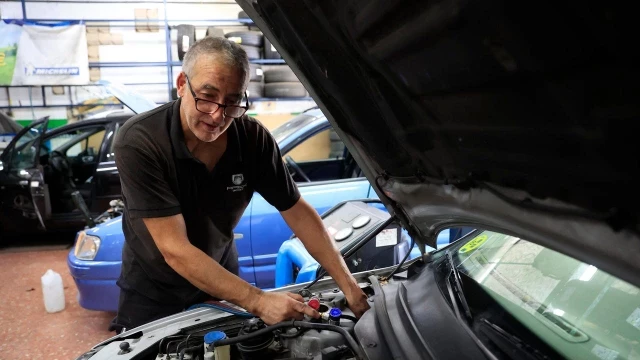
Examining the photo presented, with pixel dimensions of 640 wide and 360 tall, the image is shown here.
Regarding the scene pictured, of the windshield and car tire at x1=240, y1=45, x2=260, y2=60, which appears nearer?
the windshield

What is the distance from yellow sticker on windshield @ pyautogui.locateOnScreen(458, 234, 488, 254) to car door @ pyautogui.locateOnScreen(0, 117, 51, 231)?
4.26m

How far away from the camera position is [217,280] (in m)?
1.52

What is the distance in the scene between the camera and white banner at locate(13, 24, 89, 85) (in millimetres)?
7078

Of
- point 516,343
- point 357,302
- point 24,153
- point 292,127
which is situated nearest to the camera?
point 516,343

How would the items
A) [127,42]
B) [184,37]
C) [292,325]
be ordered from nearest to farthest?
[292,325] < [184,37] < [127,42]

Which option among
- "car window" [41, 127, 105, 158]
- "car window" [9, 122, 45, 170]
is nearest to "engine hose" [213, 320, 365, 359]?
"car window" [41, 127, 105, 158]

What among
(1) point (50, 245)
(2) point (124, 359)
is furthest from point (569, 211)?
(1) point (50, 245)

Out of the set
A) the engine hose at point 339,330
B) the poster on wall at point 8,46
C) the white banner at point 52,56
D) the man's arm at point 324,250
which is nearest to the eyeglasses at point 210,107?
the man's arm at point 324,250

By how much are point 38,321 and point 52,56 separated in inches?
200

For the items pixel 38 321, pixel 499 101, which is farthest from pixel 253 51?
pixel 499 101

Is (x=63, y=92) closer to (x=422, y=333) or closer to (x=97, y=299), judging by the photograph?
(x=97, y=299)

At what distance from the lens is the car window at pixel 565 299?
104 centimetres

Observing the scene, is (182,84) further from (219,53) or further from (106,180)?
(106,180)

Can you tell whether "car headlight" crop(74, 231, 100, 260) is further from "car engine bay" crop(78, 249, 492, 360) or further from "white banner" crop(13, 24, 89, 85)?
"white banner" crop(13, 24, 89, 85)
